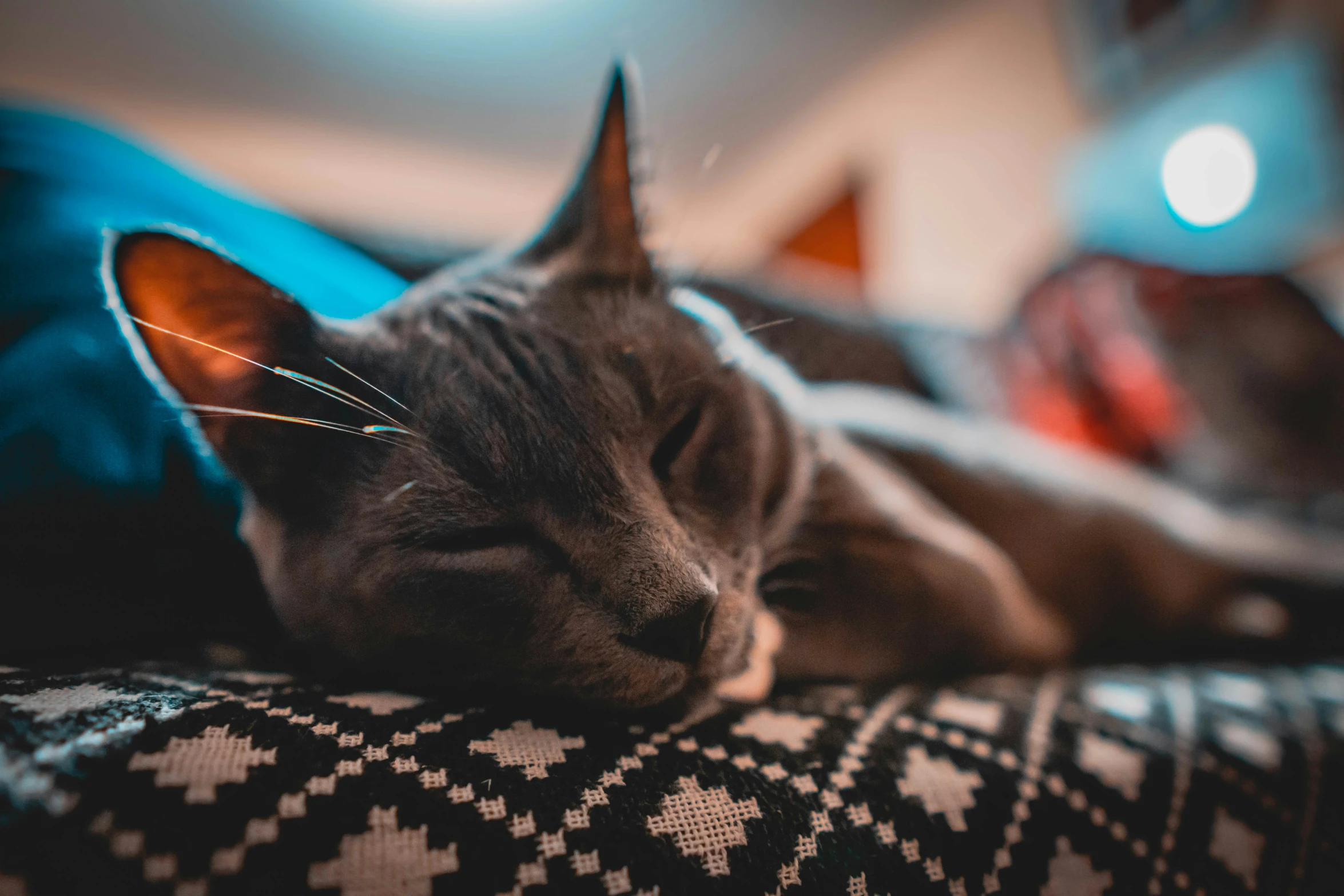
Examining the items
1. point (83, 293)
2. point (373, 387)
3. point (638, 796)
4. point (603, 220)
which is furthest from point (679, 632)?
point (83, 293)

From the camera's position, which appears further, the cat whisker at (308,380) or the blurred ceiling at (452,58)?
the blurred ceiling at (452,58)

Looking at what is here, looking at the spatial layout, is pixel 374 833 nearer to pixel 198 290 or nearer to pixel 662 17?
pixel 198 290

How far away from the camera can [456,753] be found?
1.31ft

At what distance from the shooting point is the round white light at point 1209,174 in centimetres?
210

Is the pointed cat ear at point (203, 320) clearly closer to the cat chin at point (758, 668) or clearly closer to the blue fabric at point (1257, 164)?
the cat chin at point (758, 668)

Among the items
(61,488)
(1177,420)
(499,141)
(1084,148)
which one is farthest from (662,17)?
(61,488)

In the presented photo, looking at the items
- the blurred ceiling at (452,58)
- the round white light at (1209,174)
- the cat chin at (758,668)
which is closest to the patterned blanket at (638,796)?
the cat chin at (758,668)

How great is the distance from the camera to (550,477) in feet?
1.60

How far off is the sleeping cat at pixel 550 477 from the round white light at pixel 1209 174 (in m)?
2.24

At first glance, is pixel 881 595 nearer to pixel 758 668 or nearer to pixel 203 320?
pixel 758 668

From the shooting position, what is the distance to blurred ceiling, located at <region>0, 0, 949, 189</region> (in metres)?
2.77

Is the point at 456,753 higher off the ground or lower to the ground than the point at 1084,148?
lower

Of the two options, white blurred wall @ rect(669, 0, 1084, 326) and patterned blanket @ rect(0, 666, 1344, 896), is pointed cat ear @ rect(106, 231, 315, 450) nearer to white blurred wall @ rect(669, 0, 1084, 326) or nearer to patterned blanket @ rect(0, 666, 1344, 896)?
patterned blanket @ rect(0, 666, 1344, 896)

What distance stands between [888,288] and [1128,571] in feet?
10.0
